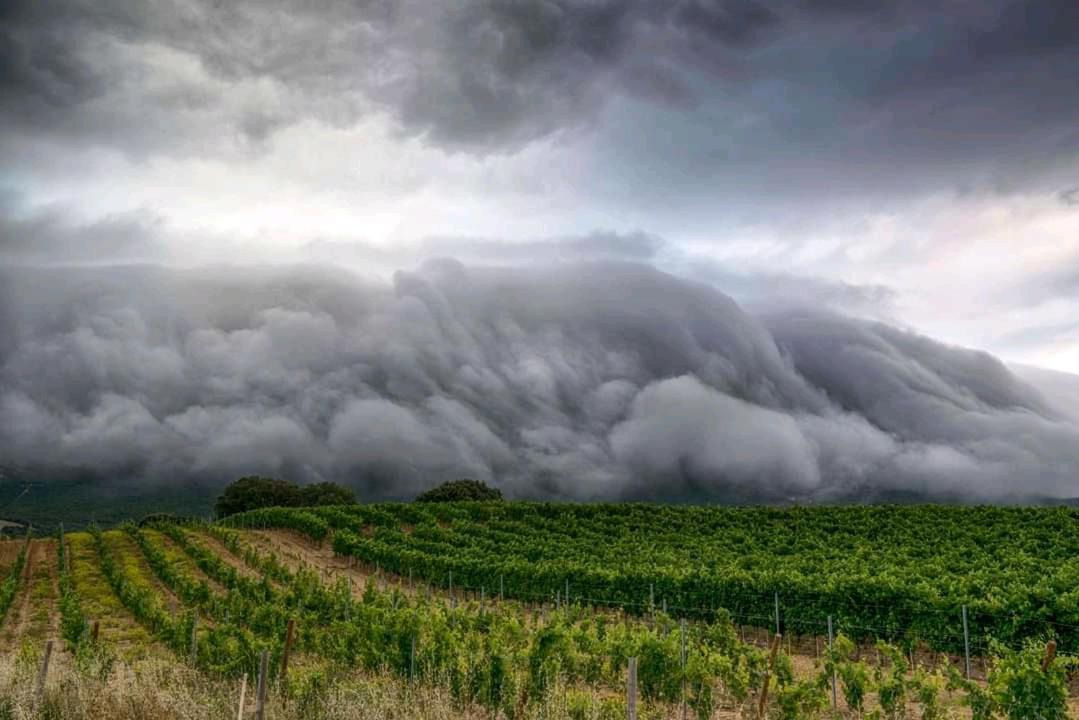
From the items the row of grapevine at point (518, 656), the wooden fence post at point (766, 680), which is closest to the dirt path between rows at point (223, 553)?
the row of grapevine at point (518, 656)

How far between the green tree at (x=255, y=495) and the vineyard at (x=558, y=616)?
40801 mm

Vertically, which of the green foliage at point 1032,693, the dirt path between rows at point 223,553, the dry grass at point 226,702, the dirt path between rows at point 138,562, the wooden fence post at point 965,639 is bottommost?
the dirt path between rows at point 138,562

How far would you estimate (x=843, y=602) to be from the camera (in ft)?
97.6

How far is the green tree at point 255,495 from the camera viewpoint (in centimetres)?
11325

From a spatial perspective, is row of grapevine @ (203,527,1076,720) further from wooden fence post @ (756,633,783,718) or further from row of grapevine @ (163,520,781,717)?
wooden fence post @ (756,633,783,718)

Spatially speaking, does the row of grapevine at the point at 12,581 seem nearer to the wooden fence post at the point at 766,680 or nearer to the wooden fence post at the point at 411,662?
the wooden fence post at the point at 411,662

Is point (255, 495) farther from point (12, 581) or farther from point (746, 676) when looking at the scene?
point (746, 676)

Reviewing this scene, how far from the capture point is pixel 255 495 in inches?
4473

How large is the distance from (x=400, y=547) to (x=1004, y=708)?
145 ft

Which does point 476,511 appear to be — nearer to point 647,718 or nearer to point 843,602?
point 843,602

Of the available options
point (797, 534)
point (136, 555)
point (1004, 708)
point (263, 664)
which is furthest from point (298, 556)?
point (1004, 708)

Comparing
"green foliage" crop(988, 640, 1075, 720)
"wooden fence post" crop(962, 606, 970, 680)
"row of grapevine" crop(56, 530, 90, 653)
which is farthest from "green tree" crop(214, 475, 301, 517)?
"green foliage" crop(988, 640, 1075, 720)

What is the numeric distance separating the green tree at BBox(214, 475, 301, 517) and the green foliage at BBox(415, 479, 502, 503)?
1977 centimetres

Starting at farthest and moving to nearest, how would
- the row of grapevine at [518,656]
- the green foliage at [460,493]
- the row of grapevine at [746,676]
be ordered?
the green foliage at [460,493] < the row of grapevine at [518,656] < the row of grapevine at [746,676]
